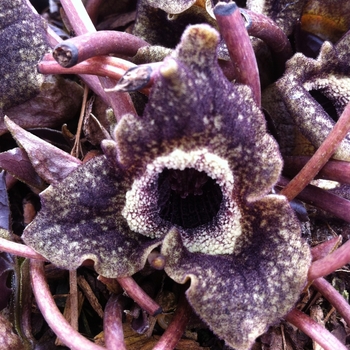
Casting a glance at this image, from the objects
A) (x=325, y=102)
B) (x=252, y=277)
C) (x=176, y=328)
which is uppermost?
(x=325, y=102)

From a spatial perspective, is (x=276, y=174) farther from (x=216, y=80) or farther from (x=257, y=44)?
(x=257, y=44)

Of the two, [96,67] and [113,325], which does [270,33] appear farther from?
[113,325]

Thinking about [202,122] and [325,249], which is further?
[325,249]

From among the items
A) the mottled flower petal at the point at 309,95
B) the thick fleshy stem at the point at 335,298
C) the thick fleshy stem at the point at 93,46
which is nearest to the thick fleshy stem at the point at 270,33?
the mottled flower petal at the point at 309,95

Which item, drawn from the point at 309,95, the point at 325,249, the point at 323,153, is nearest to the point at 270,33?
the point at 309,95

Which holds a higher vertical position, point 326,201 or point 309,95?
point 309,95

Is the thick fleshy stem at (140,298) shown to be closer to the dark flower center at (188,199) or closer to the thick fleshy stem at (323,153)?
the dark flower center at (188,199)

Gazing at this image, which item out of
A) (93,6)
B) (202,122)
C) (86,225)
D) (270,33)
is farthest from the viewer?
(93,6)

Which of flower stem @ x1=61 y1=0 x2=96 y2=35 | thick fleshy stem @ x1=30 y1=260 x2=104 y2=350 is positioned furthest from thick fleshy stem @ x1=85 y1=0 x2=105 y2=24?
thick fleshy stem @ x1=30 y1=260 x2=104 y2=350

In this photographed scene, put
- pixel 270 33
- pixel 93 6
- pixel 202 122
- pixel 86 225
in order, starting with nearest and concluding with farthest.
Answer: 1. pixel 202 122
2. pixel 86 225
3. pixel 270 33
4. pixel 93 6
